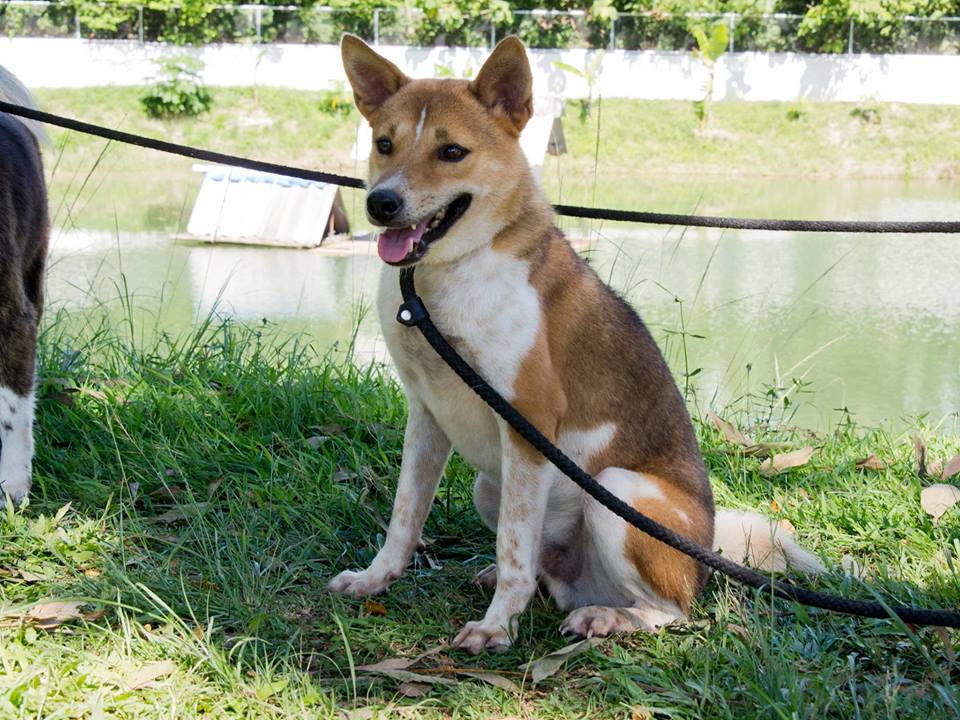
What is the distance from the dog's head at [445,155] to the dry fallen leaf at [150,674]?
110 cm

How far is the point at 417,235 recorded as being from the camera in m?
2.60

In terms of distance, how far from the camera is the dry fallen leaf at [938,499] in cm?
329

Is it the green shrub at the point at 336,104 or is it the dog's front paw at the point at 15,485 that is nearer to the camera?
the dog's front paw at the point at 15,485

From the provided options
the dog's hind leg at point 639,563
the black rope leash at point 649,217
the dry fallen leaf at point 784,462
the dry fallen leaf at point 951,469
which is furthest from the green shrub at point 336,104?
the dog's hind leg at point 639,563

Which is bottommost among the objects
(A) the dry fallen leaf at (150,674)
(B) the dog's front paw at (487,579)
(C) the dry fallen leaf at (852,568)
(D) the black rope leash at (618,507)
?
(B) the dog's front paw at (487,579)

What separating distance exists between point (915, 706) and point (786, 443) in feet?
6.52

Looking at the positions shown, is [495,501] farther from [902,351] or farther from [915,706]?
[902,351]

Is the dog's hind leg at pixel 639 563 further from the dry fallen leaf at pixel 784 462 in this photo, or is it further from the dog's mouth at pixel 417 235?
the dry fallen leaf at pixel 784 462

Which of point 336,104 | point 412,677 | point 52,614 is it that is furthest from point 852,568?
point 336,104

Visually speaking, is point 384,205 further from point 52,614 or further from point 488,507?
point 52,614

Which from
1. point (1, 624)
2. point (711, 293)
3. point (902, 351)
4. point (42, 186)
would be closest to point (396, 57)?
point (711, 293)

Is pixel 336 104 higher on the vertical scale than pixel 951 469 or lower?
higher

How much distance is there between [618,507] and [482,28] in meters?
26.0

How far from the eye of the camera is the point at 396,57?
26.5m
